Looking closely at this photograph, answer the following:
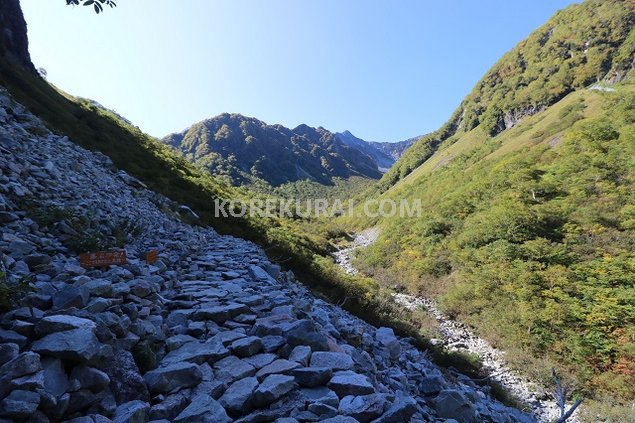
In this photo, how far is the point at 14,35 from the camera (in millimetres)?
30203

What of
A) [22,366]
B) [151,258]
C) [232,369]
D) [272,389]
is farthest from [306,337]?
[151,258]

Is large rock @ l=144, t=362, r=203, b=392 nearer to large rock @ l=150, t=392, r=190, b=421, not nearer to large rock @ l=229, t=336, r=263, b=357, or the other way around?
large rock @ l=150, t=392, r=190, b=421

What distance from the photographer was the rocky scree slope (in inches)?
115

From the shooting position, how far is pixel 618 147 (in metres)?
35.6

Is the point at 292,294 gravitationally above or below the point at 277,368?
below

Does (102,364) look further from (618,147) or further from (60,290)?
(618,147)

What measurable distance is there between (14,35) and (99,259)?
37248mm

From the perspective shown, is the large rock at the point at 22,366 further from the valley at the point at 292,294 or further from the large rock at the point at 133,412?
the large rock at the point at 133,412

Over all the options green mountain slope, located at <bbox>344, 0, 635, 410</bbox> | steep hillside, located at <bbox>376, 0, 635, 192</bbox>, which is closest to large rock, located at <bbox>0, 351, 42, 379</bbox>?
green mountain slope, located at <bbox>344, 0, 635, 410</bbox>

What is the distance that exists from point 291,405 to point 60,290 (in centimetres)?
300

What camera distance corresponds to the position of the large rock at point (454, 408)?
4879mm

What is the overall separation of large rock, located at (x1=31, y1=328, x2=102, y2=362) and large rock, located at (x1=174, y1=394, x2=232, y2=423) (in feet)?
3.11

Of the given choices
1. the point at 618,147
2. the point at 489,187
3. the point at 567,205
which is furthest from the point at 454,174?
the point at 567,205

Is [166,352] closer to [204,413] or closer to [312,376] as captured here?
[204,413]
